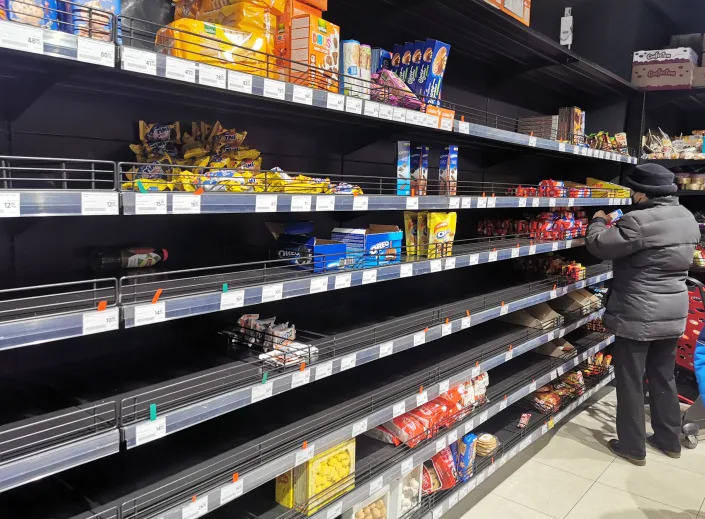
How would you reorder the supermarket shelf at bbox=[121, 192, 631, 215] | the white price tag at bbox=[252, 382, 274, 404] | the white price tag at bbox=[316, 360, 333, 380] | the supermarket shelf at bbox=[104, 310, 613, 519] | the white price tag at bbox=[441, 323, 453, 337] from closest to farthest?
1. the supermarket shelf at bbox=[121, 192, 631, 215]
2. the supermarket shelf at bbox=[104, 310, 613, 519]
3. the white price tag at bbox=[252, 382, 274, 404]
4. the white price tag at bbox=[316, 360, 333, 380]
5. the white price tag at bbox=[441, 323, 453, 337]

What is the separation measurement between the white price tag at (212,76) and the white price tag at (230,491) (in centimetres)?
118

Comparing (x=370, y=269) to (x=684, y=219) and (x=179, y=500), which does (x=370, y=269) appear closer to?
(x=179, y=500)

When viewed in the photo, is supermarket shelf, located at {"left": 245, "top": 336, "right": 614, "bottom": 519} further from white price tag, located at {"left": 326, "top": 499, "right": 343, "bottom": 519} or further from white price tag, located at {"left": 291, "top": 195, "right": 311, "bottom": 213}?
white price tag, located at {"left": 291, "top": 195, "right": 311, "bottom": 213}

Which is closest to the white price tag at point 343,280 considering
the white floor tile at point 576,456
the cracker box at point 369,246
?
the cracker box at point 369,246

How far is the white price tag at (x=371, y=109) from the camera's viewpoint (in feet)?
6.57

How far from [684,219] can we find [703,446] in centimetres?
154

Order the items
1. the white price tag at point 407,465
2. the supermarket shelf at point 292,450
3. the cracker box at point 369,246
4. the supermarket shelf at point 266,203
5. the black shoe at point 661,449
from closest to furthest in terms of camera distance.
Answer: the supermarket shelf at point 266,203
the supermarket shelf at point 292,450
the cracker box at point 369,246
the white price tag at point 407,465
the black shoe at point 661,449

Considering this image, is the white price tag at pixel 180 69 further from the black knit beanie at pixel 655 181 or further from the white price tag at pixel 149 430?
the black knit beanie at pixel 655 181

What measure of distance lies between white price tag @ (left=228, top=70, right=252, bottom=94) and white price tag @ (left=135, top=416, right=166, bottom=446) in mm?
925

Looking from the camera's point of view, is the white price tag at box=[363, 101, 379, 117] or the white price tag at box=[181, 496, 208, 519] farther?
the white price tag at box=[363, 101, 379, 117]

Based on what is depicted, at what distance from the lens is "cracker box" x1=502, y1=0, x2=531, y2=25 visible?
2764mm

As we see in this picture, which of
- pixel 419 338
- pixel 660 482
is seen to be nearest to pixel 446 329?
pixel 419 338

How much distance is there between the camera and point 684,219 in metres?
3.29

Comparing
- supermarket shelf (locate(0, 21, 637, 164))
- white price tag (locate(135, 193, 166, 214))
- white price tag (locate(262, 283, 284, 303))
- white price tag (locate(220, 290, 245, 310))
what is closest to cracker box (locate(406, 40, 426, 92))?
supermarket shelf (locate(0, 21, 637, 164))
